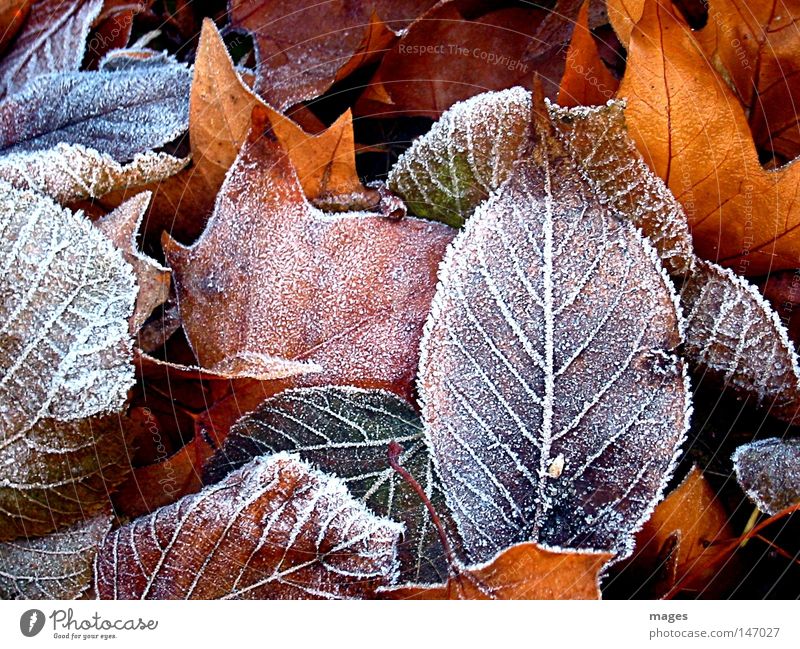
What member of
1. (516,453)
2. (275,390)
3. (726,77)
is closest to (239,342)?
(275,390)

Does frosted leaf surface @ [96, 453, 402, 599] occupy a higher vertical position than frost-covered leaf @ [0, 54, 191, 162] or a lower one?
lower

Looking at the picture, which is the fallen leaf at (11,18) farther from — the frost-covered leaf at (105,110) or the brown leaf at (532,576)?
the brown leaf at (532,576)

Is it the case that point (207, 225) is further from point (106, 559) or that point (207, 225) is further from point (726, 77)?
point (726, 77)

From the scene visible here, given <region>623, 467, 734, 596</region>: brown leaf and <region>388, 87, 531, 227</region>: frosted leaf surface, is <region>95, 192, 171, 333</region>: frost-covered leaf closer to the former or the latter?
<region>388, 87, 531, 227</region>: frosted leaf surface

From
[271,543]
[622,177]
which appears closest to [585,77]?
[622,177]

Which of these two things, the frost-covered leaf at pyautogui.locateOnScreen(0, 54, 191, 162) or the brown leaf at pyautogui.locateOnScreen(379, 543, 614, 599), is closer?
the brown leaf at pyautogui.locateOnScreen(379, 543, 614, 599)

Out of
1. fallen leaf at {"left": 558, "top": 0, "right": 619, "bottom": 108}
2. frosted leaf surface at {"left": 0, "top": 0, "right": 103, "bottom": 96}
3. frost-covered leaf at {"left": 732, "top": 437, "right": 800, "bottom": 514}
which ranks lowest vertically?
frost-covered leaf at {"left": 732, "top": 437, "right": 800, "bottom": 514}

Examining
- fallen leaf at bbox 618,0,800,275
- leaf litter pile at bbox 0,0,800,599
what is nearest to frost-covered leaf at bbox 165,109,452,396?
leaf litter pile at bbox 0,0,800,599

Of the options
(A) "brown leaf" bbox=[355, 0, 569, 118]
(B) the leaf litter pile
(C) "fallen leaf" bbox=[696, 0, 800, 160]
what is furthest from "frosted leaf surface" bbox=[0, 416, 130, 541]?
(C) "fallen leaf" bbox=[696, 0, 800, 160]
